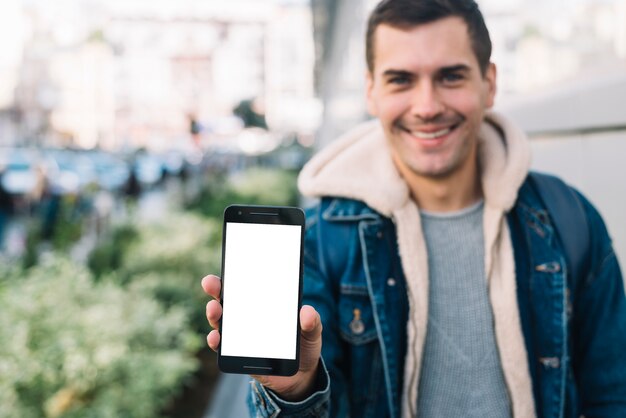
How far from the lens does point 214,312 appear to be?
1.45 metres

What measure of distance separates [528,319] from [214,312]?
90cm

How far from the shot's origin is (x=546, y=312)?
73.2 inches

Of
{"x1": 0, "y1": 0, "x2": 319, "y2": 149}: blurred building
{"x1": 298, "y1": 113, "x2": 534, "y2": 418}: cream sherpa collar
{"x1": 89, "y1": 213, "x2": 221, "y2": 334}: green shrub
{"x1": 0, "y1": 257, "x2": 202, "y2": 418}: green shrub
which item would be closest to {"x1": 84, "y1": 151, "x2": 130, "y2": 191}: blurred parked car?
{"x1": 89, "y1": 213, "x2": 221, "y2": 334}: green shrub

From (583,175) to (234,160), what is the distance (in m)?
40.4

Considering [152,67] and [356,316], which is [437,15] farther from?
[152,67]

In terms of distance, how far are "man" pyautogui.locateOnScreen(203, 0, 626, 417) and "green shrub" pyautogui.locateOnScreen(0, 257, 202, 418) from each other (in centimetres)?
194

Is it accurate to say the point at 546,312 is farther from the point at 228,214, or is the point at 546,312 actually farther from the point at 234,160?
the point at 234,160

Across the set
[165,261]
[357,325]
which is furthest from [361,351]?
[165,261]

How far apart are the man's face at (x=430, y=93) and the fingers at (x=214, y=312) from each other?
761mm

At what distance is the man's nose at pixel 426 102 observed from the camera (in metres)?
1.87

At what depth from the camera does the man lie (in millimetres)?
1836

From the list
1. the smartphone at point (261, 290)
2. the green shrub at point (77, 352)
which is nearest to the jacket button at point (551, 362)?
the smartphone at point (261, 290)

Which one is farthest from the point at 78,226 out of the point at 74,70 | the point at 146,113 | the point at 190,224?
the point at 146,113

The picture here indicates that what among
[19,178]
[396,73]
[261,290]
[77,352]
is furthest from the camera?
[19,178]
